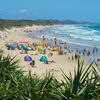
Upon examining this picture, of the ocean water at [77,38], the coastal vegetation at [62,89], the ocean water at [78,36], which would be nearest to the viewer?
the coastal vegetation at [62,89]

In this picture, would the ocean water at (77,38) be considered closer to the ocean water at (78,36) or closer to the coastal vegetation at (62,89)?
the ocean water at (78,36)

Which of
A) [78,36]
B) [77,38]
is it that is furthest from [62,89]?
[78,36]

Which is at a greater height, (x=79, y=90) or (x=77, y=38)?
(x=79, y=90)

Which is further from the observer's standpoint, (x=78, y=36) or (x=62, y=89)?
(x=78, y=36)

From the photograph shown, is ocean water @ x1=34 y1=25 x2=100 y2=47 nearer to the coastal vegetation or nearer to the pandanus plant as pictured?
the coastal vegetation

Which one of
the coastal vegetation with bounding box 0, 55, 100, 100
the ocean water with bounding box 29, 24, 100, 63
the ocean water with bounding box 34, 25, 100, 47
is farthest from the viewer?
the ocean water with bounding box 34, 25, 100, 47

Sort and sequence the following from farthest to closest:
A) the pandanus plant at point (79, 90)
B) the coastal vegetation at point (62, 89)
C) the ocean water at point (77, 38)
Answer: the ocean water at point (77, 38)
the coastal vegetation at point (62, 89)
the pandanus plant at point (79, 90)

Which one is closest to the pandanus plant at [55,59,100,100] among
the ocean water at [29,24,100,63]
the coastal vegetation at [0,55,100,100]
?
the coastal vegetation at [0,55,100,100]

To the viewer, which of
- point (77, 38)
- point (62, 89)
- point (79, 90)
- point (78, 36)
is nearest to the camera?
point (79, 90)

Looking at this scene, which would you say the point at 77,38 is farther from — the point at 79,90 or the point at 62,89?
the point at 79,90

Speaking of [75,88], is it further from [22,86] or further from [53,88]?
[22,86]

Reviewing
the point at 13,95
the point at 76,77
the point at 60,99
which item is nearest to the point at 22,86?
the point at 13,95

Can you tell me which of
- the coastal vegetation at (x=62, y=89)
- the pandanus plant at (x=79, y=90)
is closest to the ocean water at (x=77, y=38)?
the coastal vegetation at (x=62, y=89)

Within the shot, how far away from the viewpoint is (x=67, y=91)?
6664 mm
